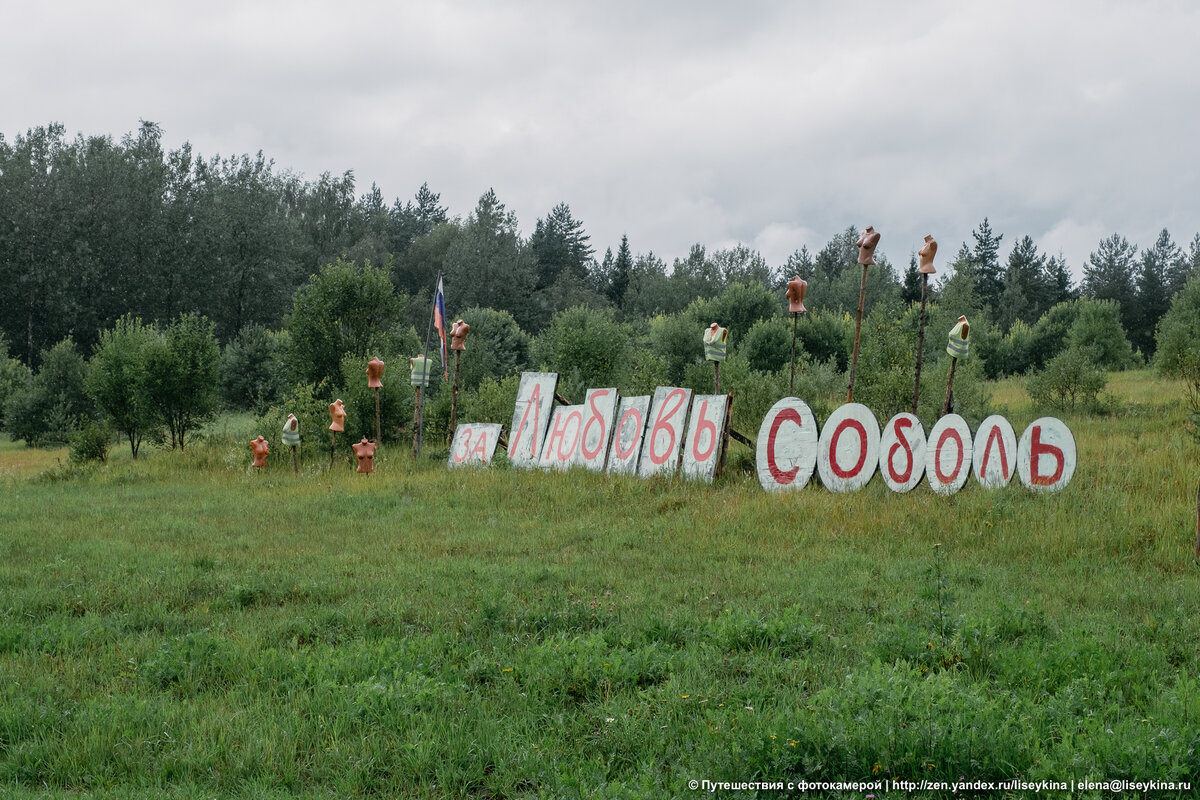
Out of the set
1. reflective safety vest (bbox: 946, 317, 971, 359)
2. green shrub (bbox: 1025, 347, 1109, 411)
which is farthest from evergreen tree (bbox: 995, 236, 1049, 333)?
reflective safety vest (bbox: 946, 317, 971, 359)

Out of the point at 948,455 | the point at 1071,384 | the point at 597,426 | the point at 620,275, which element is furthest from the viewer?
the point at 620,275

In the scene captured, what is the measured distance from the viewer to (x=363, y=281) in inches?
914

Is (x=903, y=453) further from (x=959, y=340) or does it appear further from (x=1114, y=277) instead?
(x=1114, y=277)

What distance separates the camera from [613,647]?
5.50 meters

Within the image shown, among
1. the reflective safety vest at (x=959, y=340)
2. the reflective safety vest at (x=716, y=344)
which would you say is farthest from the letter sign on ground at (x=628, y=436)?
the reflective safety vest at (x=959, y=340)

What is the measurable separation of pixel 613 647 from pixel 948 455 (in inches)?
282

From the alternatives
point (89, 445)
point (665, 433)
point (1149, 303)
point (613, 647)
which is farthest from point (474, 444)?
point (1149, 303)

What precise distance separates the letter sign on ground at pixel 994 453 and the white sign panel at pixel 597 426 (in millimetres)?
5777

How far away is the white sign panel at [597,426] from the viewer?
14.1m

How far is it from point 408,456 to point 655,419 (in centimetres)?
608

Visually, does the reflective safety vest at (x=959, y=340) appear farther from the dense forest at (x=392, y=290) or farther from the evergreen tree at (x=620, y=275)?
the evergreen tree at (x=620, y=275)

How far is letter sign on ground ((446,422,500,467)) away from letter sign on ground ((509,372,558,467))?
16.0 inches

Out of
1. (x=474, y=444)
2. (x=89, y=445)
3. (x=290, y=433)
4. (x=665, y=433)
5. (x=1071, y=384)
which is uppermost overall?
(x=1071, y=384)

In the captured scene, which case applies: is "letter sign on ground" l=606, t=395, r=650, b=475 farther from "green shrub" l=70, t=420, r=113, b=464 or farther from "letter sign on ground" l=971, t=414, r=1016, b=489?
"green shrub" l=70, t=420, r=113, b=464
